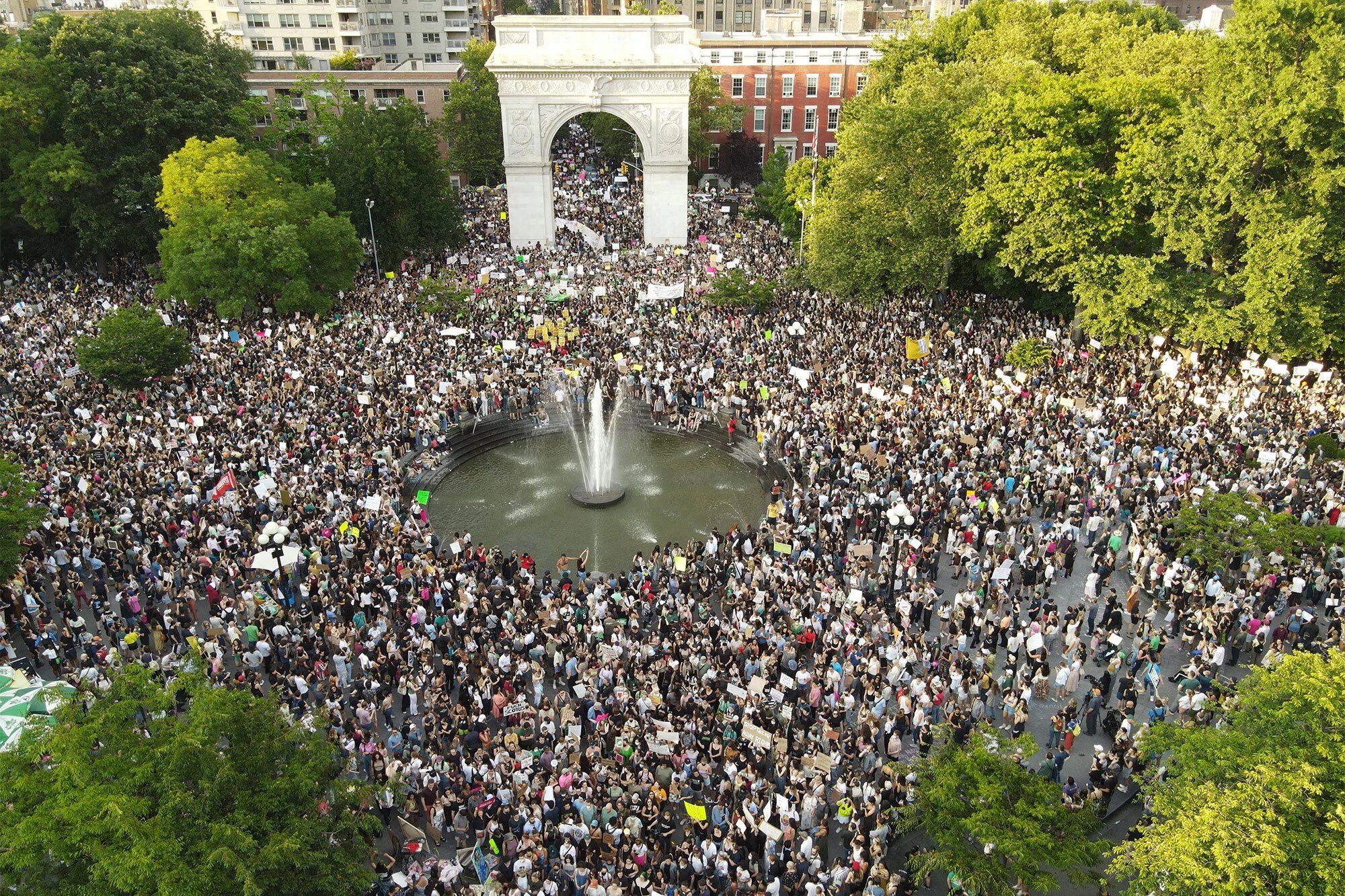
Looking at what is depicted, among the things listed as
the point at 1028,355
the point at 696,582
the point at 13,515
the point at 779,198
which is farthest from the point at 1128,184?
the point at 13,515

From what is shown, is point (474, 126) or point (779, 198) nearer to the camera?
point (779, 198)

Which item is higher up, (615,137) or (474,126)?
(474,126)

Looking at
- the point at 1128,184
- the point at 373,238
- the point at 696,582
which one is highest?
the point at 1128,184

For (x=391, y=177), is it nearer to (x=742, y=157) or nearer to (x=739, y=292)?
(x=739, y=292)

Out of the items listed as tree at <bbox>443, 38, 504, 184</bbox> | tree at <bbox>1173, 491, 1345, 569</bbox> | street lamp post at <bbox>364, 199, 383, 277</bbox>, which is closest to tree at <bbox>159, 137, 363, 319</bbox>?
street lamp post at <bbox>364, 199, 383, 277</bbox>

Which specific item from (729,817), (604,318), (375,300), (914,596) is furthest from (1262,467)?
(375,300)

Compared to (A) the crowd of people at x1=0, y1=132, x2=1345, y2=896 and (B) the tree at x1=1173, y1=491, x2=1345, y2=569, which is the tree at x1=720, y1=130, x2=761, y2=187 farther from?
(B) the tree at x1=1173, y1=491, x2=1345, y2=569
